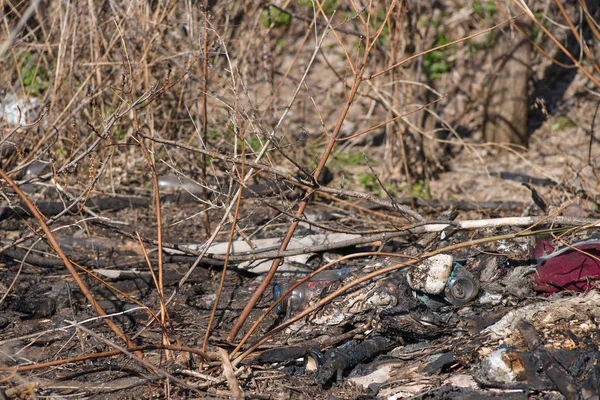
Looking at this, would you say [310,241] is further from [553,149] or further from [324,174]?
[553,149]

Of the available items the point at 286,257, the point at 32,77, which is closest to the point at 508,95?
the point at 286,257

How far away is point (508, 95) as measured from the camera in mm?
6891

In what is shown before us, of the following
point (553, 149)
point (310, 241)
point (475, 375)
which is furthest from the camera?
point (553, 149)

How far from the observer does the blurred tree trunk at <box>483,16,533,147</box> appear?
265 inches

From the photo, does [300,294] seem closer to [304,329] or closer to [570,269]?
[304,329]

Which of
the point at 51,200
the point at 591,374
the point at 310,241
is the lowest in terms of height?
the point at 51,200

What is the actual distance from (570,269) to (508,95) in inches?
157

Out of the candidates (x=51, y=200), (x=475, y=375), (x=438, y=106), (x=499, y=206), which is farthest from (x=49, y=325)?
(x=438, y=106)

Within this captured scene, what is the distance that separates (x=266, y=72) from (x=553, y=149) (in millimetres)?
3130

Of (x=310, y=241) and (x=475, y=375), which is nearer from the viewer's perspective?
(x=475, y=375)

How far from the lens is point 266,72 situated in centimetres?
644

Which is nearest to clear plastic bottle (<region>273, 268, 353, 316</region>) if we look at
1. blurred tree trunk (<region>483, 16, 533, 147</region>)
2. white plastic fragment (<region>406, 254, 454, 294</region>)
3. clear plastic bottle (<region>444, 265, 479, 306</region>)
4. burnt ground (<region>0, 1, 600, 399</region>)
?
burnt ground (<region>0, 1, 600, 399</region>)

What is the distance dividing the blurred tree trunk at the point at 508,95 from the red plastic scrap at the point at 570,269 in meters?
3.72

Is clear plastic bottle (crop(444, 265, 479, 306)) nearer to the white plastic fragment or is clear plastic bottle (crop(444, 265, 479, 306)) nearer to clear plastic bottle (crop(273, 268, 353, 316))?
the white plastic fragment
